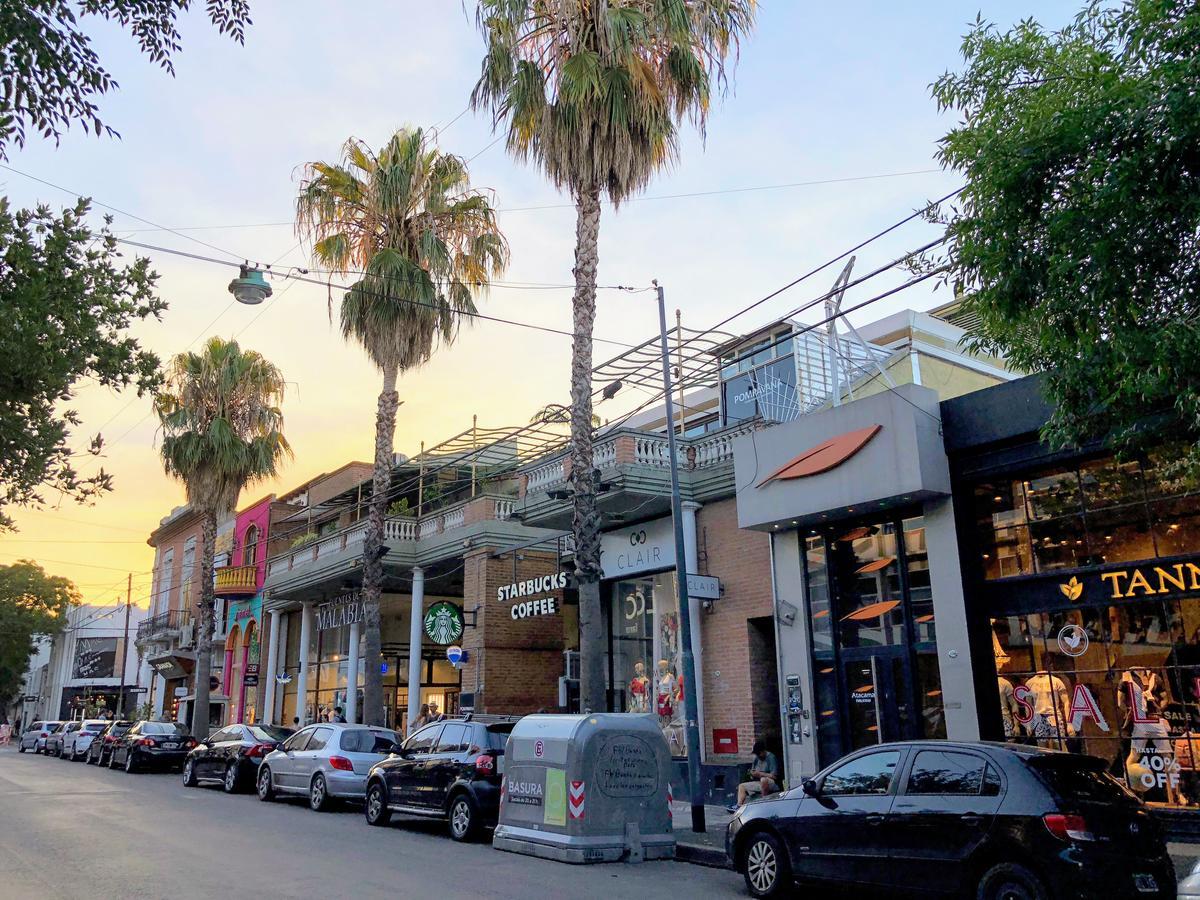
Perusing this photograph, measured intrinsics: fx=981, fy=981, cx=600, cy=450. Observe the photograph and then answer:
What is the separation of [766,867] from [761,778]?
4.03 metres

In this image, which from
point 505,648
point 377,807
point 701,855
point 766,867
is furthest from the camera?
point 505,648

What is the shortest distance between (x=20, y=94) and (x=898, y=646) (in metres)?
13.7

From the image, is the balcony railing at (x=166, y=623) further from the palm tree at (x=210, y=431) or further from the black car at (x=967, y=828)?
the black car at (x=967, y=828)

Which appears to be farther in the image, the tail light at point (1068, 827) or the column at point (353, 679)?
the column at point (353, 679)

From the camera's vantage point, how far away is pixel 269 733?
22469 mm

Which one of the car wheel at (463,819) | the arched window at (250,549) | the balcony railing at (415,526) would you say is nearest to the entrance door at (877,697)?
the car wheel at (463,819)

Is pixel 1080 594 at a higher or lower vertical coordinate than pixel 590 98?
lower

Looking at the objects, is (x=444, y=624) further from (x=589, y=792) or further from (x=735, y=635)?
(x=589, y=792)

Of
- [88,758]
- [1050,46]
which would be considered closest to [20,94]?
[1050,46]

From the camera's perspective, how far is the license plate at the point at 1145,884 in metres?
7.78

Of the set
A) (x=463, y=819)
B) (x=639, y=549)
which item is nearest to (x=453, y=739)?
(x=463, y=819)

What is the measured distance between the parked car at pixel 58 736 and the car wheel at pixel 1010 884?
1558 inches

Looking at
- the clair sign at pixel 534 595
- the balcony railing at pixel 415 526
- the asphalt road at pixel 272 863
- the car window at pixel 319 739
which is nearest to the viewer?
the asphalt road at pixel 272 863

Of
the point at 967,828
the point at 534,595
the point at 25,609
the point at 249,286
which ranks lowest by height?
the point at 967,828
